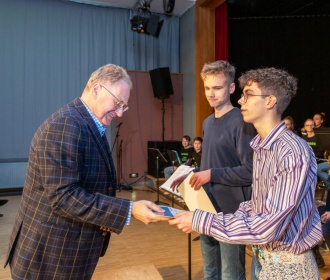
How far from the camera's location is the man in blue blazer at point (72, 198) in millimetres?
1242

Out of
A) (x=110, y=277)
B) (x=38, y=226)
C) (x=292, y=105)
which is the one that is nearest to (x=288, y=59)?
(x=292, y=105)

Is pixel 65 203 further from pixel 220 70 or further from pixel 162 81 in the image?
pixel 162 81

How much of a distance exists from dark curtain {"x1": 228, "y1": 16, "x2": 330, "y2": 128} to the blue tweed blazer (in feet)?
21.5

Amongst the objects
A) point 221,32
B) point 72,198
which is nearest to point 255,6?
point 221,32

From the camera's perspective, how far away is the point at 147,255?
11.4 feet

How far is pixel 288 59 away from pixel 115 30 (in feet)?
14.1

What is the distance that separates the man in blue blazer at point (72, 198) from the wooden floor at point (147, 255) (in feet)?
3.51

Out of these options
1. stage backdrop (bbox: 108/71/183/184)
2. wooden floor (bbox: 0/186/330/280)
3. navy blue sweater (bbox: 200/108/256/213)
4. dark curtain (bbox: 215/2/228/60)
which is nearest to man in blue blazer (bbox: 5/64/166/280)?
navy blue sweater (bbox: 200/108/256/213)

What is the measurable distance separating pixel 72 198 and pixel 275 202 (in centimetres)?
76

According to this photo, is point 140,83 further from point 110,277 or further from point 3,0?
point 110,277

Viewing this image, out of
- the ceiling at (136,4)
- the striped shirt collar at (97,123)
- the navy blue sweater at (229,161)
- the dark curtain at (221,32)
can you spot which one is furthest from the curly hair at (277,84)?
the ceiling at (136,4)

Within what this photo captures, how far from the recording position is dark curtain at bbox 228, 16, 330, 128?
7543mm

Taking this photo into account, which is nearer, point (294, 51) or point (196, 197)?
point (196, 197)

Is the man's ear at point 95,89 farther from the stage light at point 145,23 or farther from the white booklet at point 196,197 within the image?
the stage light at point 145,23
